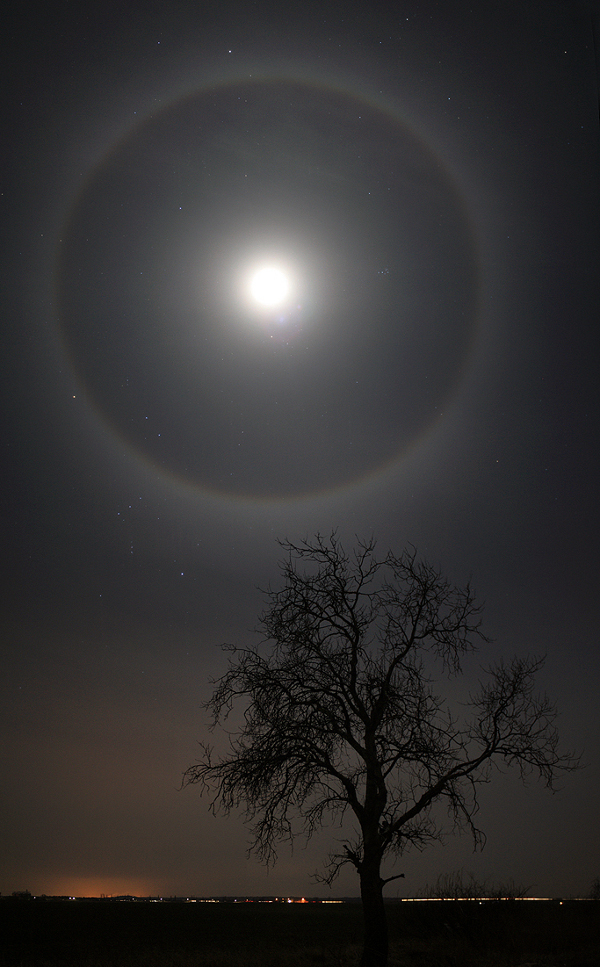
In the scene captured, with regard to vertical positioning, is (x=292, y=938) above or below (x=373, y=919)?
below

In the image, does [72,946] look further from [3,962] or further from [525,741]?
[525,741]

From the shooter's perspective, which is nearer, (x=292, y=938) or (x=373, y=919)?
(x=373, y=919)

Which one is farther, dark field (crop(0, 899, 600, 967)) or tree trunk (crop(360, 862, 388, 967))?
dark field (crop(0, 899, 600, 967))

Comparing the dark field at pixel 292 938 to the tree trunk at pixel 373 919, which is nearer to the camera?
the tree trunk at pixel 373 919

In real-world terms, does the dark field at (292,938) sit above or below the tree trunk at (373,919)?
below

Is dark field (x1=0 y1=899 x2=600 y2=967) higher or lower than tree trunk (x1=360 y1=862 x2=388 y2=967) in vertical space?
lower
